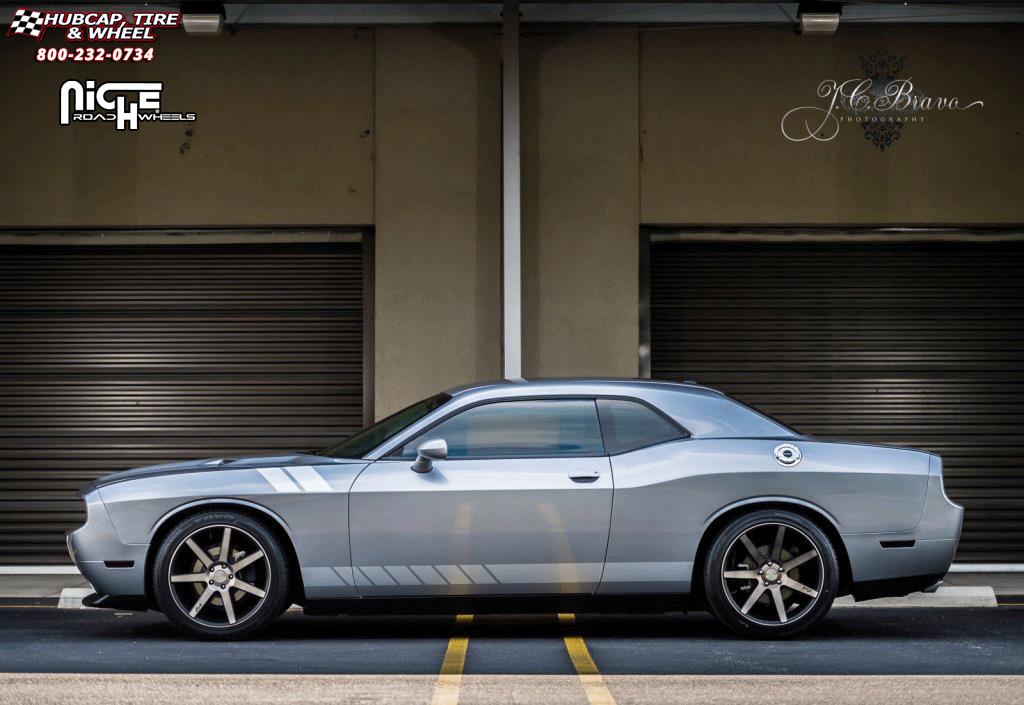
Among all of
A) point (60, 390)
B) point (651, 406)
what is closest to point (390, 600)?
point (651, 406)

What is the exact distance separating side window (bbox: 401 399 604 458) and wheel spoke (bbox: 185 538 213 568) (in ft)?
4.08

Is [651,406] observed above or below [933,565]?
above

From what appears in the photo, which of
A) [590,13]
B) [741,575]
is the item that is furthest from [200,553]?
[590,13]

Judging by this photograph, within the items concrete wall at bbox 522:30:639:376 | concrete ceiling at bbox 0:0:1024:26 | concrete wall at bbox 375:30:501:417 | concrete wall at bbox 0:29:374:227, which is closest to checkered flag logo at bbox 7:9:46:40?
concrete ceiling at bbox 0:0:1024:26

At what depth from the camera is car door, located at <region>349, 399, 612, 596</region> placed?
7281mm

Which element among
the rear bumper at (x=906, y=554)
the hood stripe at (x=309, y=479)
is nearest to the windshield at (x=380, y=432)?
the hood stripe at (x=309, y=479)

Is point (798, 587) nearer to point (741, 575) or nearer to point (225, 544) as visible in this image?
point (741, 575)

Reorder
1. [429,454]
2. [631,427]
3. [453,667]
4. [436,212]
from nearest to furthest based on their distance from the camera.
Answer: [453,667], [429,454], [631,427], [436,212]

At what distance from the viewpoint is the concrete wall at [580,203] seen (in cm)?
1202

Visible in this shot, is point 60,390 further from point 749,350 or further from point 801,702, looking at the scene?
point 801,702

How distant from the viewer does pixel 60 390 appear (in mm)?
12117

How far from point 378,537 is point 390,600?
0.37 m
